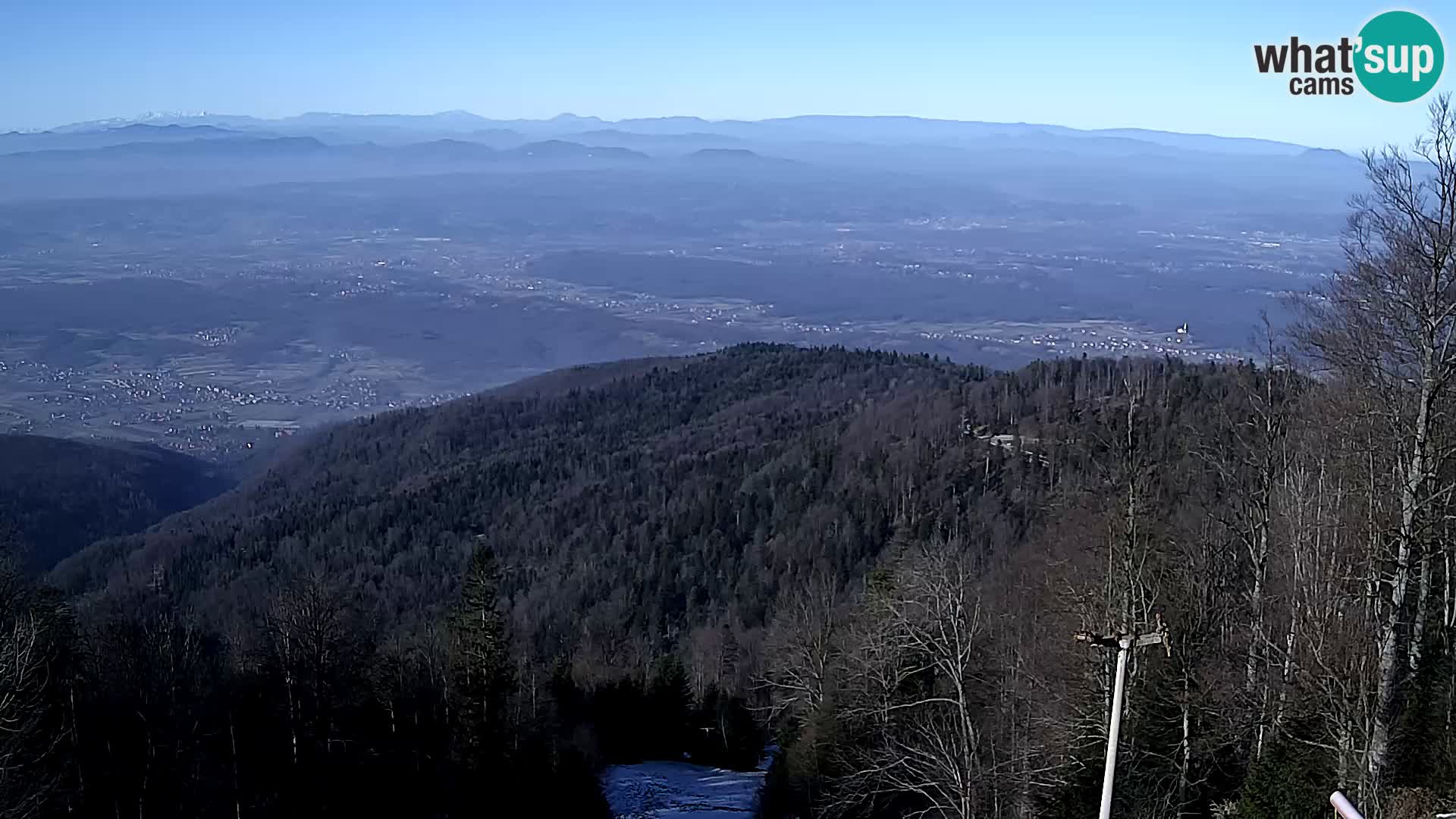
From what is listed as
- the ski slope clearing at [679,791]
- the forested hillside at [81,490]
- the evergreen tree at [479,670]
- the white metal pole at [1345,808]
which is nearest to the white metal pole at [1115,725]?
the white metal pole at [1345,808]

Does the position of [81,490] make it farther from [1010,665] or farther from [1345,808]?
[1345,808]

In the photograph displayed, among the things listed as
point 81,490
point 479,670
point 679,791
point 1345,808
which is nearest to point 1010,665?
point 479,670

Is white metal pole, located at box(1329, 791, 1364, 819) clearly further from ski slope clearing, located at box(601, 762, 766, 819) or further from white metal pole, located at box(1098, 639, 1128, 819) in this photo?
ski slope clearing, located at box(601, 762, 766, 819)

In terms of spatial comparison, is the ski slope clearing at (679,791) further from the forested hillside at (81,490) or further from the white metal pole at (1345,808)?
the forested hillside at (81,490)

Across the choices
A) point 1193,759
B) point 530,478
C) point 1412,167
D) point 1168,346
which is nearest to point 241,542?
point 530,478

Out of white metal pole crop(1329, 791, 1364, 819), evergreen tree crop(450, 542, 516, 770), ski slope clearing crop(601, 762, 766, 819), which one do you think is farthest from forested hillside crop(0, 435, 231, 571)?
white metal pole crop(1329, 791, 1364, 819)

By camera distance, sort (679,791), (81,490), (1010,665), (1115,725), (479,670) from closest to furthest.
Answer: (1115,725) < (1010,665) < (479,670) < (679,791) < (81,490)

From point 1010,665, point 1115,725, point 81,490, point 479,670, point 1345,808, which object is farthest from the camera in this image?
point 81,490

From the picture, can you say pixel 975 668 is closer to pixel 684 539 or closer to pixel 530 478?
pixel 684 539
